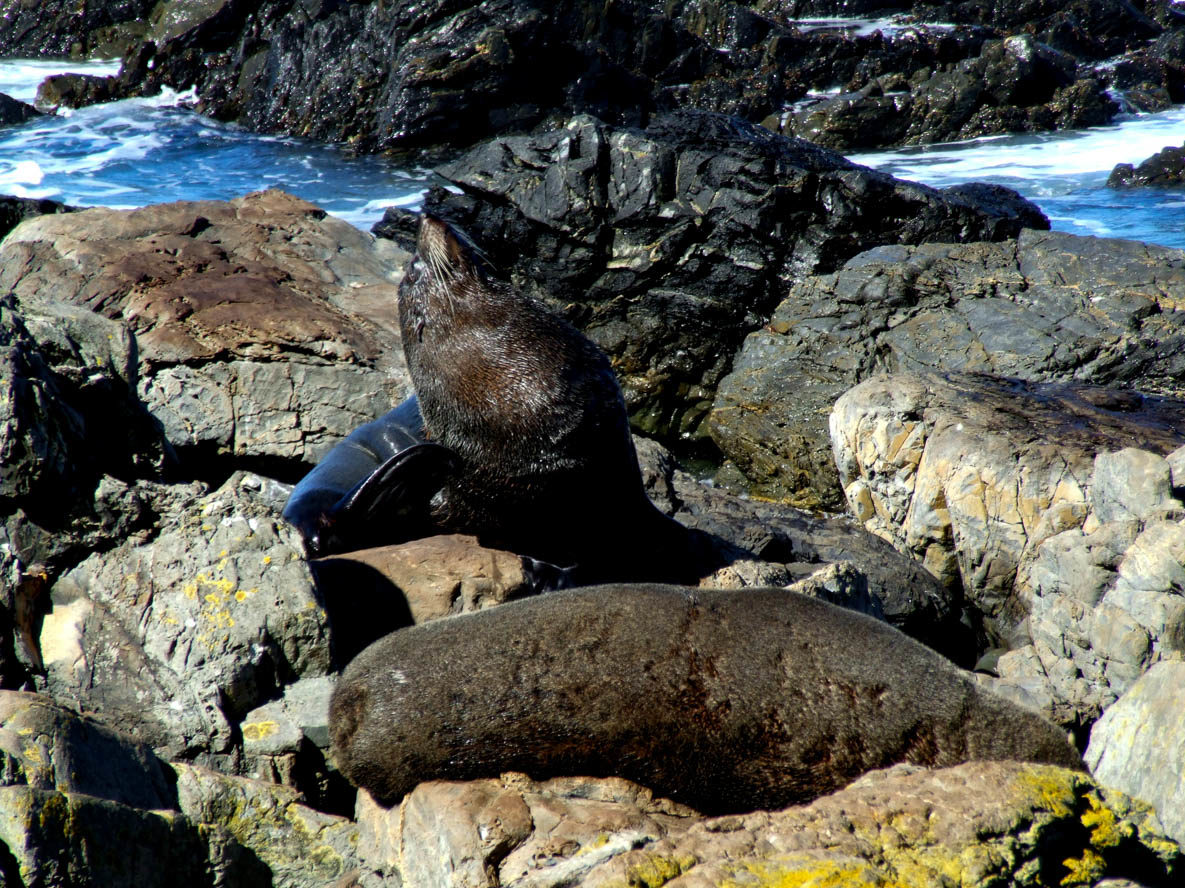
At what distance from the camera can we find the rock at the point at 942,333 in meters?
9.95

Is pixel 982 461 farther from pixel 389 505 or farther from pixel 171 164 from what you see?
pixel 171 164

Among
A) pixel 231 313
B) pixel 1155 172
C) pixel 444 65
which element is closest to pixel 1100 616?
pixel 231 313

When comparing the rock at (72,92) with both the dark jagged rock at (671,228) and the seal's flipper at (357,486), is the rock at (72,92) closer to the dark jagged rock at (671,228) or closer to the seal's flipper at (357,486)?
the dark jagged rock at (671,228)

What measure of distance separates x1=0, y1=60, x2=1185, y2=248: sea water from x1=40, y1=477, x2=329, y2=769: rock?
15.6 m

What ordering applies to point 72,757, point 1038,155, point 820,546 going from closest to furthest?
point 72,757 → point 820,546 → point 1038,155

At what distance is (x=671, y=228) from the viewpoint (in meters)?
12.7

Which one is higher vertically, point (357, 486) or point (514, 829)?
point (514, 829)

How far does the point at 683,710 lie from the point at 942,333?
7890 millimetres

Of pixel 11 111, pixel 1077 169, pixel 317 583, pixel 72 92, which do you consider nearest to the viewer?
pixel 317 583

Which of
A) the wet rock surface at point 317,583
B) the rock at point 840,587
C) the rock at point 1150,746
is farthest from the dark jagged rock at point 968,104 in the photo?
the rock at point 1150,746

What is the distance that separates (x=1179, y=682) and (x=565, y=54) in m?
22.2

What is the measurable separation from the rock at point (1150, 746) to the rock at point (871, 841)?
441 millimetres

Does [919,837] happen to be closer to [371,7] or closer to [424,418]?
[424,418]

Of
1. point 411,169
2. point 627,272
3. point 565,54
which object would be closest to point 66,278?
point 627,272
